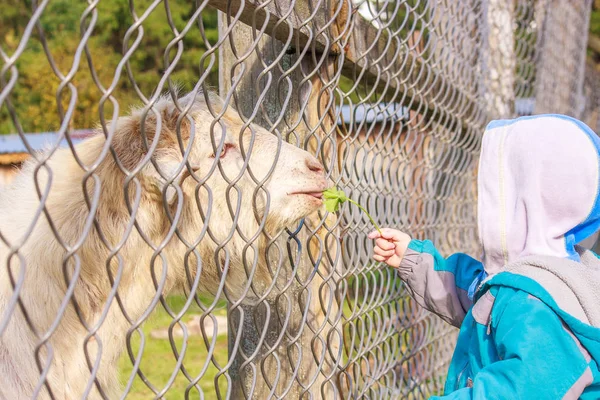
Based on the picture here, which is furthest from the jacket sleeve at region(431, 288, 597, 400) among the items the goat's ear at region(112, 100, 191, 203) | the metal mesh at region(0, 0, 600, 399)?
the goat's ear at region(112, 100, 191, 203)

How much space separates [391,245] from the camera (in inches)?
111

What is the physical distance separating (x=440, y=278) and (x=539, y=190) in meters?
0.76

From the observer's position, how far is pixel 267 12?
1981 mm

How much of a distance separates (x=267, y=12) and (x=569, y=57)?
309 inches

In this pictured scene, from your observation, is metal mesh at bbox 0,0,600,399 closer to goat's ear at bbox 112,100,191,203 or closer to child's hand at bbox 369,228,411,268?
goat's ear at bbox 112,100,191,203

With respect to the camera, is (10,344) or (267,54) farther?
(267,54)

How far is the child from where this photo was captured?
187 centimetres

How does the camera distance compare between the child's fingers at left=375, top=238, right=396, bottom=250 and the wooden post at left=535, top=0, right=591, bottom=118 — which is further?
the wooden post at left=535, top=0, right=591, bottom=118

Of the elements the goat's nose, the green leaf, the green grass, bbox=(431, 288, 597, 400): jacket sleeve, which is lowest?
the green grass

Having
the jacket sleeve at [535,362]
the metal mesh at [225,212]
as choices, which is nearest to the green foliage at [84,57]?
the metal mesh at [225,212]

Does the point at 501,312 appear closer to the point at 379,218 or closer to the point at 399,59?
the point at 379,218

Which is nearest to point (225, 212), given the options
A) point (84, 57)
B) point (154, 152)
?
point (154, 152)

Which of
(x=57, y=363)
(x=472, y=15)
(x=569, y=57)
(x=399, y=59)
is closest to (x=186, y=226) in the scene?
(x=57, y=363)

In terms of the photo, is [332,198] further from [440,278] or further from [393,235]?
[440,278]
